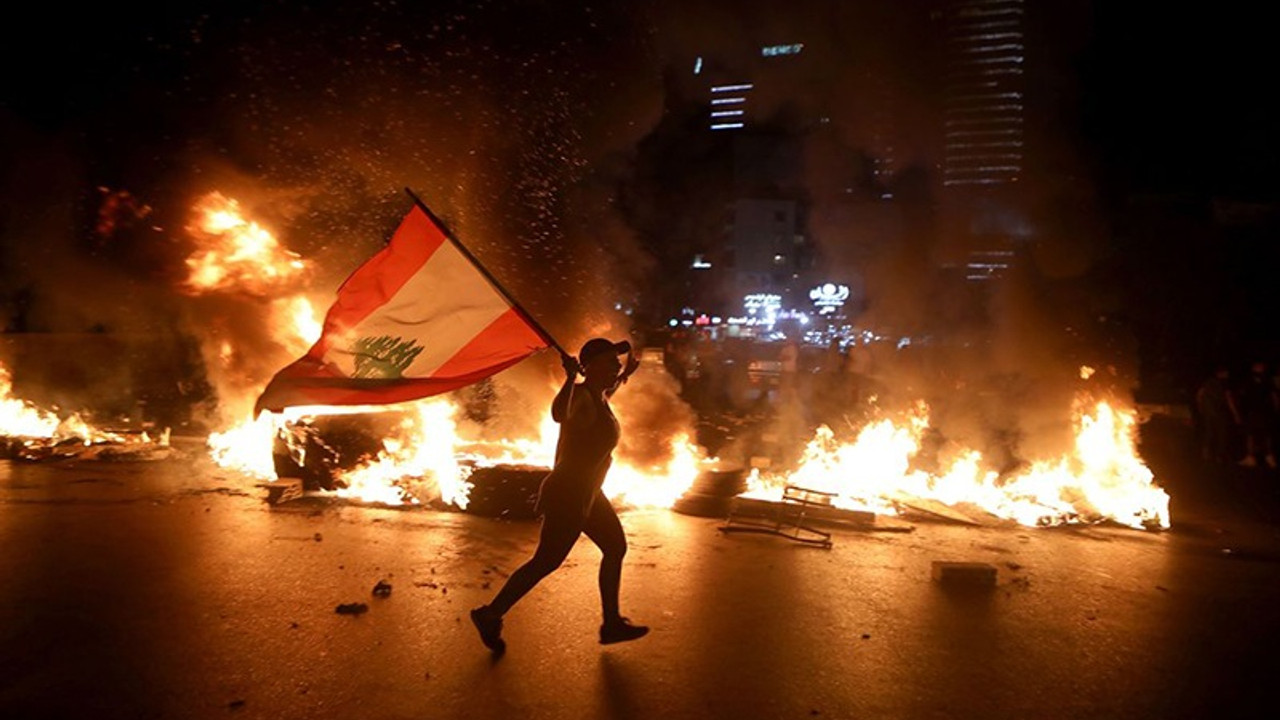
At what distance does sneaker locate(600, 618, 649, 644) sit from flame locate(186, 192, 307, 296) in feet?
25.3

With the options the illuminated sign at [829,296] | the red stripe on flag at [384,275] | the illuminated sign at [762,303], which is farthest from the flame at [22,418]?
the illuminated sign at [762,303]

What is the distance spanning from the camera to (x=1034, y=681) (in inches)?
166

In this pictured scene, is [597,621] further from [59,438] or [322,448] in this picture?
[59,438]

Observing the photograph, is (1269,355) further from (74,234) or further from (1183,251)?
(74,234)

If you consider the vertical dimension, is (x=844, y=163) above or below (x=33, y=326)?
above

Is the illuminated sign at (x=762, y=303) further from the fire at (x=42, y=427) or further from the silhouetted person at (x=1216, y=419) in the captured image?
the fire at (x=42, y=427)

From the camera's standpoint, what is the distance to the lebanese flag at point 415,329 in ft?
15.4

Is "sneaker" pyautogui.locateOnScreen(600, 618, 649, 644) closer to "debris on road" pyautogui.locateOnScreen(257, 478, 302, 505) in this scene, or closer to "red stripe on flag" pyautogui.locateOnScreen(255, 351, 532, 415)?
"red stripe on flag" pyautogui.locateOnScreen(255, 351, 532, 415)

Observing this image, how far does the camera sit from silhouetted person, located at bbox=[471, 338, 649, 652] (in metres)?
4.27

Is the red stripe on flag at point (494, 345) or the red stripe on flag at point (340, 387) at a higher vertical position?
the red stripe on flag at point (494, 345)

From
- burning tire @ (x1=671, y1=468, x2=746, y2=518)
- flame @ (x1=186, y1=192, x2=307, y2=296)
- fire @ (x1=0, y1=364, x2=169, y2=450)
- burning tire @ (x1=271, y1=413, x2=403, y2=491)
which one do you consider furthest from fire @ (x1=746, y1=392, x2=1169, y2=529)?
fire @ (x1=0, y1=364, x2=169, y2=450)

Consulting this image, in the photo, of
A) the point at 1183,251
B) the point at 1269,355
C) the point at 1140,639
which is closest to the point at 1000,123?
the point at 1183,251

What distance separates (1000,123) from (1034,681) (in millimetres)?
12860

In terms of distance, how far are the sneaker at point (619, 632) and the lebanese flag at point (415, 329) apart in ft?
5.06
